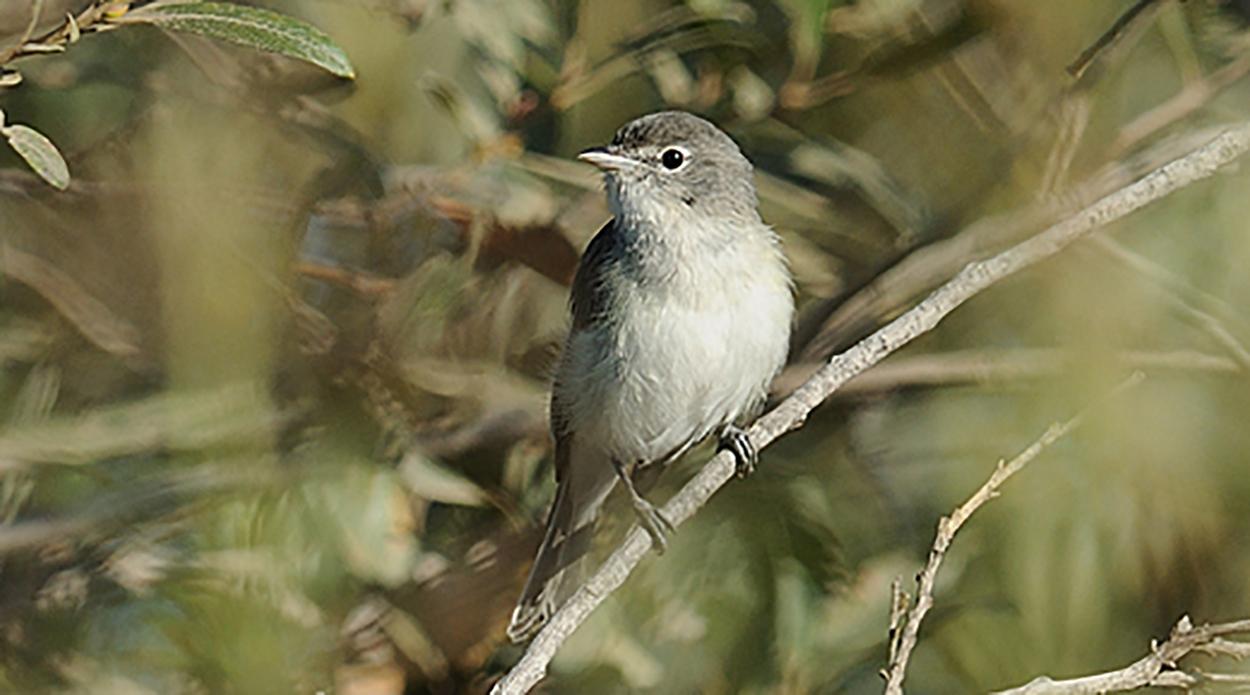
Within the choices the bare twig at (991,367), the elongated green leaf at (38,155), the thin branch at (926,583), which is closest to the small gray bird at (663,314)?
the bare twig at (991,367)

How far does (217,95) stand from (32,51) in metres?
1.21

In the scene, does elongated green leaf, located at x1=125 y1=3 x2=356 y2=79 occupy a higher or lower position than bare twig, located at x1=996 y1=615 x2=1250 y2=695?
higher

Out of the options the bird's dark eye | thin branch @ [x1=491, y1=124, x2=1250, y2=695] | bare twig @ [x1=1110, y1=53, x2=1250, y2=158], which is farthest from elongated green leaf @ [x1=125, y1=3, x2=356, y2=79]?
bare twig @ [x1=1110, y1=53, x2=1250, y2=158]

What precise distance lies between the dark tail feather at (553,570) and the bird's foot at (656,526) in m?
0.19

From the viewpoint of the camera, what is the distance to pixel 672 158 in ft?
11.9

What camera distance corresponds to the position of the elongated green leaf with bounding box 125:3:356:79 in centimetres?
218

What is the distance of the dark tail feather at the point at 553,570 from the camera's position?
10.8 feet

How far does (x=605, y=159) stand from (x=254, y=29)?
4.20 feet

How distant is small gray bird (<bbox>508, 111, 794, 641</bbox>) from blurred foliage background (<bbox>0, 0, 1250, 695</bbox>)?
9 centimetres

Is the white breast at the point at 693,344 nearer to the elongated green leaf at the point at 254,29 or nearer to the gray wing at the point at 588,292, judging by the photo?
the gray wing at the point at 588,292

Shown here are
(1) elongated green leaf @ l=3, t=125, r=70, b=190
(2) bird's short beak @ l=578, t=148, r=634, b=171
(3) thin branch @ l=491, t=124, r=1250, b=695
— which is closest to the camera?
(1) elongated green leaf @ l=3, t=125, r=70, b=190

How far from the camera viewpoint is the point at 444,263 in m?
3.29

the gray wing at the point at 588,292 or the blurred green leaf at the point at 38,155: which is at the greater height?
the blurred green leaf at the point at 38,155

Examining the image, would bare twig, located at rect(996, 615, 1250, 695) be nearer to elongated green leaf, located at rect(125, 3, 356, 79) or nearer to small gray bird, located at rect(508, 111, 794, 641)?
elongated green leaf, located at rect(125, 3, 356, 79)
